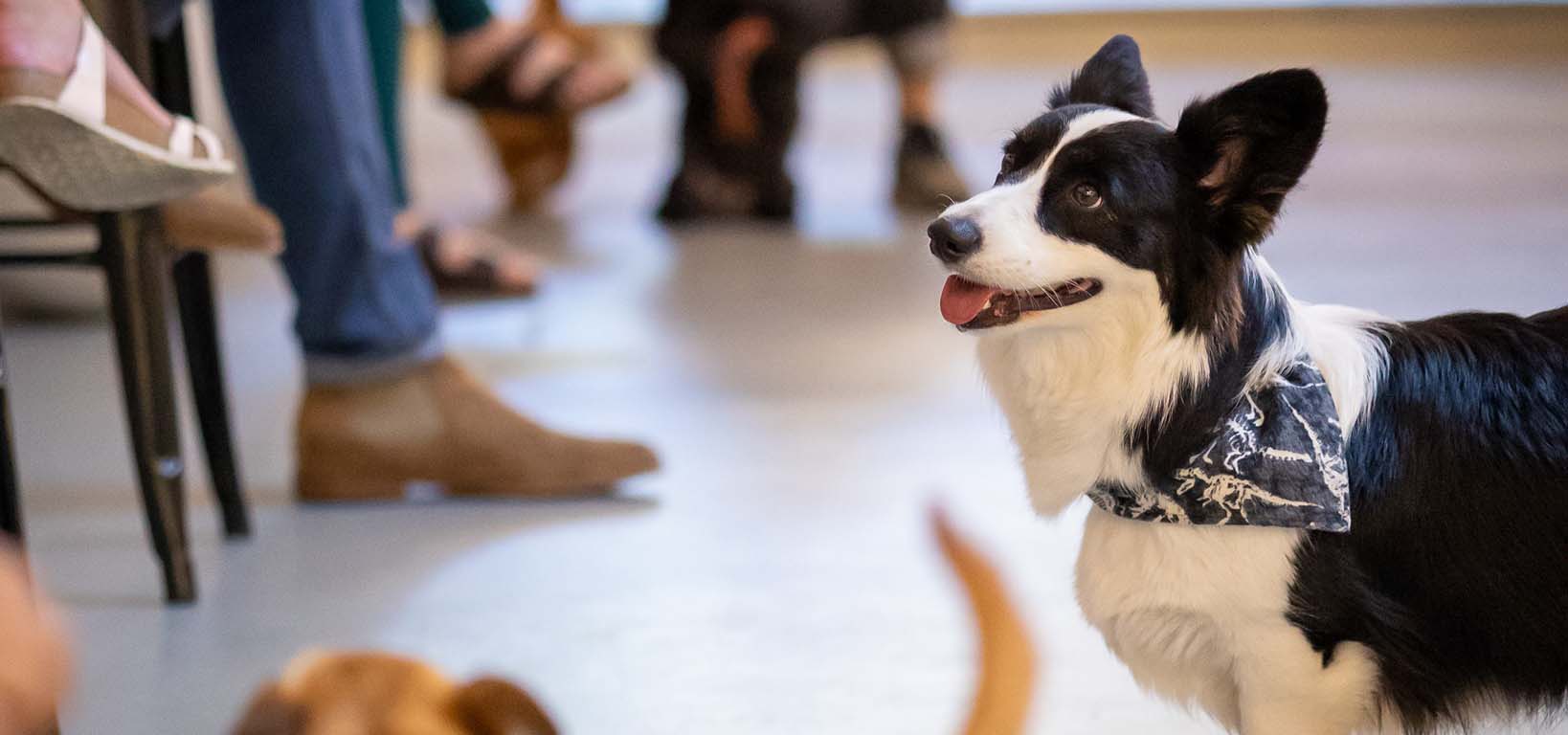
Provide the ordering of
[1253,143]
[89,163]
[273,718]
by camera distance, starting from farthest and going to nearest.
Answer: [89,163] < [1253,143] < [273,718]

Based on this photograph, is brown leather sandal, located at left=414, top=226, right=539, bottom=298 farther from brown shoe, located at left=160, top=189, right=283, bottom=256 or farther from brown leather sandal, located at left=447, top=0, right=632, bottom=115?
brown shoe, located at left=160, top=189, right=283, bottom=256

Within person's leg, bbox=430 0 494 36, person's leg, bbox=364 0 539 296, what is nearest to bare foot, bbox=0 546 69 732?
person's leg, bbox=364 0 539 296

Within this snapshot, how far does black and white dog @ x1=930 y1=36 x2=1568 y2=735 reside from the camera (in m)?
1.14

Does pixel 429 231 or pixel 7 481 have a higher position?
pixel 7 481

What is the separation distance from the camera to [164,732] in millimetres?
1539

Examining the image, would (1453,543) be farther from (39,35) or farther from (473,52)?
(473,52)

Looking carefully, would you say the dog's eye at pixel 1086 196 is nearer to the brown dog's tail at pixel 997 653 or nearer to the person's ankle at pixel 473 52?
the brown dog's tail at pixel 997 653

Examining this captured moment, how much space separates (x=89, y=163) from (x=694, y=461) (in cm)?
102

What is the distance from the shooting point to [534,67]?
381 centimetres

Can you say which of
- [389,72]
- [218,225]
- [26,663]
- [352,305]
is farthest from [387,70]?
[26,663]

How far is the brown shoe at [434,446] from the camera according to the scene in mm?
2100

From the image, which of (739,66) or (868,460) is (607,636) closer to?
(868,460)

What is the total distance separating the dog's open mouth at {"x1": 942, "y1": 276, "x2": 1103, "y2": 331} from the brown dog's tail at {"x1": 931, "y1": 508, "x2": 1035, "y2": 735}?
26cm

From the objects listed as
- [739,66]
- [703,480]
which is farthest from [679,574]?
[739,66]
